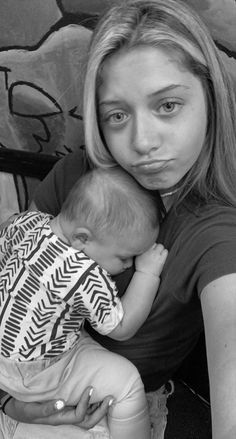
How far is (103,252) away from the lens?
65.7 inches

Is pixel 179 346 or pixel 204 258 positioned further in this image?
pixel 179 346

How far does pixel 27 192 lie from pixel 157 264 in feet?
3.61

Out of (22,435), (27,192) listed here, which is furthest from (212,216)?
(27,192)

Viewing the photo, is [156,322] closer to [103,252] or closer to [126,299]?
[126,299]

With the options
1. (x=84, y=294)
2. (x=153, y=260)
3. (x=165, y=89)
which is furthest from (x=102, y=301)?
(x=165, y=89)

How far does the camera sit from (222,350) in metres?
1.28

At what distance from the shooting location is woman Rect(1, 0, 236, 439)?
4.83ft

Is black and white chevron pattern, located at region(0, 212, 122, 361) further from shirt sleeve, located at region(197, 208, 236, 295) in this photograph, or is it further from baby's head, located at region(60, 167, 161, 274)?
shirt sleeve, located at region(197, 208, 236, 295)

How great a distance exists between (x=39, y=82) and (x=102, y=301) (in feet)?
3.55

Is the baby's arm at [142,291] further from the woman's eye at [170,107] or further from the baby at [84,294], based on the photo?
the woman's eye at [170,107]

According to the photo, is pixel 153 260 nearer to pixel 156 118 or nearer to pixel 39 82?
pixel 156 118

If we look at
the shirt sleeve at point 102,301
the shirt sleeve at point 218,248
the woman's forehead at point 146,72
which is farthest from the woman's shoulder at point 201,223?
the woman's forehead at point 146,72

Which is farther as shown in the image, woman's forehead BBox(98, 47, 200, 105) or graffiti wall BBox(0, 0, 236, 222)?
graffiti wall BBox(0, 0, 236, 222)

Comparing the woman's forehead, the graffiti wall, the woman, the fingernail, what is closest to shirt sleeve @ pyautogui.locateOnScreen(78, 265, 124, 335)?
the woman
